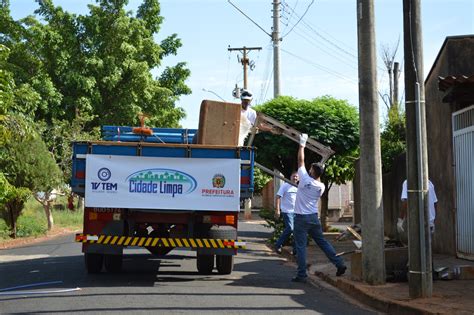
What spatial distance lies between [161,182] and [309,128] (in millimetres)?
12448

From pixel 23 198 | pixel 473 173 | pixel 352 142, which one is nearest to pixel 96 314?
pixel 473 173

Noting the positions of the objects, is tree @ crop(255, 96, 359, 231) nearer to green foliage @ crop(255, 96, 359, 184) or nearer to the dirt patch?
green foliage @ crop(255, 96, 359, 184)

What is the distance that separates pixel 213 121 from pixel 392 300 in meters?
4.00

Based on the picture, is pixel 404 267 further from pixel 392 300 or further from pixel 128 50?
pixel 128 50

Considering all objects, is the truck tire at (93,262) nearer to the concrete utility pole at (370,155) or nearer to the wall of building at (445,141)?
the concrete utility pole at (370,155)

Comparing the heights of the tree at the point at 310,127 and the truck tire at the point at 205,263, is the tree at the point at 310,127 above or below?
above

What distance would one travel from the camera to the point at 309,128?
22.7m

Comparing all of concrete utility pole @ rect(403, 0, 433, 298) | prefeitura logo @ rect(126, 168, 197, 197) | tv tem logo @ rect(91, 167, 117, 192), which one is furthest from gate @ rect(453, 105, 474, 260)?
tv tem logo @ rect(91, 167, 117, 192)

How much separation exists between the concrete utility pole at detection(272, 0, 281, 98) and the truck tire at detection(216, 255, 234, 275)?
553 inches

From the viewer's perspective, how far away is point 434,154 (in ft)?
48.2

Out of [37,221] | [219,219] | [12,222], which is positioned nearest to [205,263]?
[219,219]

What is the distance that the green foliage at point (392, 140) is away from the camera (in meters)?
23.1

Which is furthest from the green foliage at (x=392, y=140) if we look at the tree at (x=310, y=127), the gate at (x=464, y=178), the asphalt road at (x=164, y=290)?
the gate at (x=464, y=178)

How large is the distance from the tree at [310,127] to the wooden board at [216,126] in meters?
11.5
